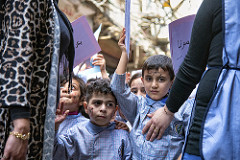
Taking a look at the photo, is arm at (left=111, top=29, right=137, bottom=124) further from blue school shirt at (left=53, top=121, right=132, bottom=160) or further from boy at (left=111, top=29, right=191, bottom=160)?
blue school shirt at (left=53, top=121, right=132, bottom=160)

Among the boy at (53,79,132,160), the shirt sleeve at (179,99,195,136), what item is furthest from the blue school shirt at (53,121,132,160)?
the shirt sleeve at (179,99,195,136)

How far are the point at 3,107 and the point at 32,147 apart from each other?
0.22 meters

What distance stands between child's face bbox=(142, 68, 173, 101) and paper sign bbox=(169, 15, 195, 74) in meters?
0.20

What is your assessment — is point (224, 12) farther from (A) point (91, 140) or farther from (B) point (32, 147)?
(A) point (91, 140)

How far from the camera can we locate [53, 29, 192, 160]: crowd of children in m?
1.94

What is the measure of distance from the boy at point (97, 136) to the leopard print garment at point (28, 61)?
2.83 ft

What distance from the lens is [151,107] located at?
209 centimetres

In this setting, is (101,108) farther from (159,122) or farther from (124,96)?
(159,122)

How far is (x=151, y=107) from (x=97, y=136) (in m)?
0.48

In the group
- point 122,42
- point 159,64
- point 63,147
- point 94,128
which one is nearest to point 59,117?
point 63,147

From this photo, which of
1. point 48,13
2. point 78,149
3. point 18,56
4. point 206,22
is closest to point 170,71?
point 78,149

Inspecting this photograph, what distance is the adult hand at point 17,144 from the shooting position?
38.8 inches

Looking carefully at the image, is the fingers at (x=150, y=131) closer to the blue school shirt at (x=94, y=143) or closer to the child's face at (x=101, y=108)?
the blue school shirt at (x=94, y=143)

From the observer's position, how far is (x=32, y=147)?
3.71ft
